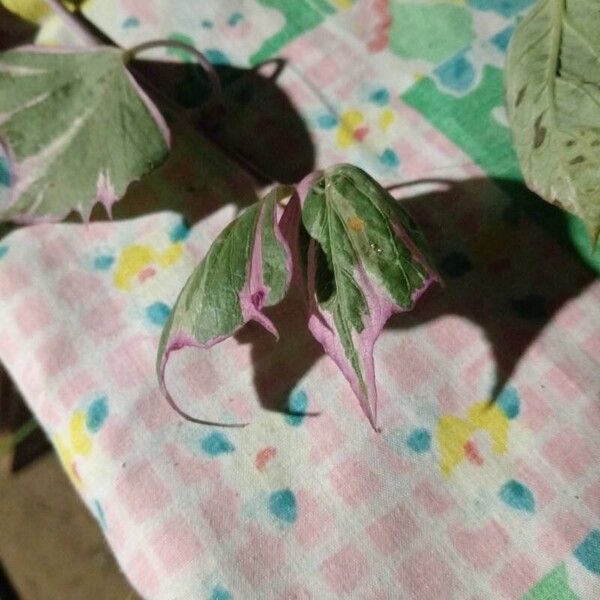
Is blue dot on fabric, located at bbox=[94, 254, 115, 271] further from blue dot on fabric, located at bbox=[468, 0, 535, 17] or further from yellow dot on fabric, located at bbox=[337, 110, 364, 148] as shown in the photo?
blue dot on fabric, located at bbox=[468, 0, 535, 17]

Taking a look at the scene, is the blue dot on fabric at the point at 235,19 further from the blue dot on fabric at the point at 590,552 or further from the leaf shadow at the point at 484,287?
the blue dot on fabric at the point at 590,552

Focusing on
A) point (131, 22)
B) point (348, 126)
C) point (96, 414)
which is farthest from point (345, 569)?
point (131, 22)

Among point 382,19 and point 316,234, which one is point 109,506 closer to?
point 316,234

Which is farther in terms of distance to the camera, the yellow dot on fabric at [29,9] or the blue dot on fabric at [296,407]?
the yellow dot on fabric at [29,9]

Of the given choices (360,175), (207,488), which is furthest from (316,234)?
(207,488)

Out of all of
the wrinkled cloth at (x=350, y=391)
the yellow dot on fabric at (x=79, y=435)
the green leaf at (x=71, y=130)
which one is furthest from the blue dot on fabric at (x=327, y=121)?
the yellow dot on fabric at (x=79, y=435)

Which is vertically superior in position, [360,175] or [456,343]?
[360,175]

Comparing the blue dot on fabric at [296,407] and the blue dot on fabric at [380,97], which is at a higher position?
the blue dot on fabric at [380,97]
